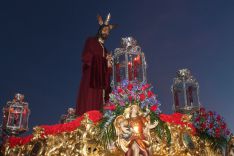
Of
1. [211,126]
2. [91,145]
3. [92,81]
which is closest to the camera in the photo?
[91,145]

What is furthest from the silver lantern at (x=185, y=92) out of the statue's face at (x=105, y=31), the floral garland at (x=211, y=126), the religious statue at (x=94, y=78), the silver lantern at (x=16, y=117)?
the silver lantern at (x=16, y=117)

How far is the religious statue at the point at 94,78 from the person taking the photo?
41.0ft

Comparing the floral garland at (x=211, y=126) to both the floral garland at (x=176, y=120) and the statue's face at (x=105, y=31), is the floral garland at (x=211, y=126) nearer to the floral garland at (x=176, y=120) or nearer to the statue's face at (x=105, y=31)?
the floral garland at (x=176, y=120)

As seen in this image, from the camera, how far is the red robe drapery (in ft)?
40.9

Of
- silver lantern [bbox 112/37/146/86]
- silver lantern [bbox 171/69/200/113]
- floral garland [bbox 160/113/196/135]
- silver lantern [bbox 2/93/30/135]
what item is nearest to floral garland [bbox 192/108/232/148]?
floral garland [bbox 160/113/196/135]

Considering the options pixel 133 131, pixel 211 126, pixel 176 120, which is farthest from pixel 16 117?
pixel 211 126

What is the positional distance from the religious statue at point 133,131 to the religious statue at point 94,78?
10.5 feet

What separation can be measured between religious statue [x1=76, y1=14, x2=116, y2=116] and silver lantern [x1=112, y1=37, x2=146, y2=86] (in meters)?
0.47

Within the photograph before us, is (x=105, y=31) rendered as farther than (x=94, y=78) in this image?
Yes

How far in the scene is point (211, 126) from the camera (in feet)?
35.8

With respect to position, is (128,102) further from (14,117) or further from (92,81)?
(14,117)

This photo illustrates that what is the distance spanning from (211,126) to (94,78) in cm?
510

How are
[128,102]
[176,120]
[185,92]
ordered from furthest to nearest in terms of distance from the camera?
[185,92] → [176,120] → [128,102]

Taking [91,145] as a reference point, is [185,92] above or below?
above
